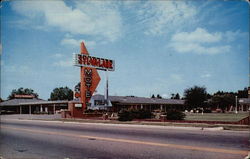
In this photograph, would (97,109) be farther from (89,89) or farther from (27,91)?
(27,91)

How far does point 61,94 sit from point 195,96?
63507mm

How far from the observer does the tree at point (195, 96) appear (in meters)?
68.6

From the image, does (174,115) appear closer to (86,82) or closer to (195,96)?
(86,82)

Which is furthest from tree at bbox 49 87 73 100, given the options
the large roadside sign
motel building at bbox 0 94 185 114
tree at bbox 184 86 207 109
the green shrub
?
the green shrub

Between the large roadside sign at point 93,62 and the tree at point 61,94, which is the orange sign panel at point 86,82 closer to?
the large roadside sign at point 93,62

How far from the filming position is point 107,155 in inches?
374

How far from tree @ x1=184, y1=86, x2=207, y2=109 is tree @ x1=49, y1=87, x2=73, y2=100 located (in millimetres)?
59061

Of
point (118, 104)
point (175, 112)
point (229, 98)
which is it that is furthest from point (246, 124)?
point (229, 98)

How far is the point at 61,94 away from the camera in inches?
4471

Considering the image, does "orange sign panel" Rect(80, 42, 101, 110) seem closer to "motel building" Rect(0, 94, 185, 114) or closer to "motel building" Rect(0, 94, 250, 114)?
"motel building" Rect(0, 94, 185, 114)

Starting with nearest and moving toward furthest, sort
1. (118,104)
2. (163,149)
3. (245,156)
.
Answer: (245,156)
(163,149)
(118,104)

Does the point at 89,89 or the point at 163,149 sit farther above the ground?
the point at 89,89

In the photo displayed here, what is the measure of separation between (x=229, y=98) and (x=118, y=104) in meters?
33.3

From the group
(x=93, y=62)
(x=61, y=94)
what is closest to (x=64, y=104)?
(x=93, y=62)
